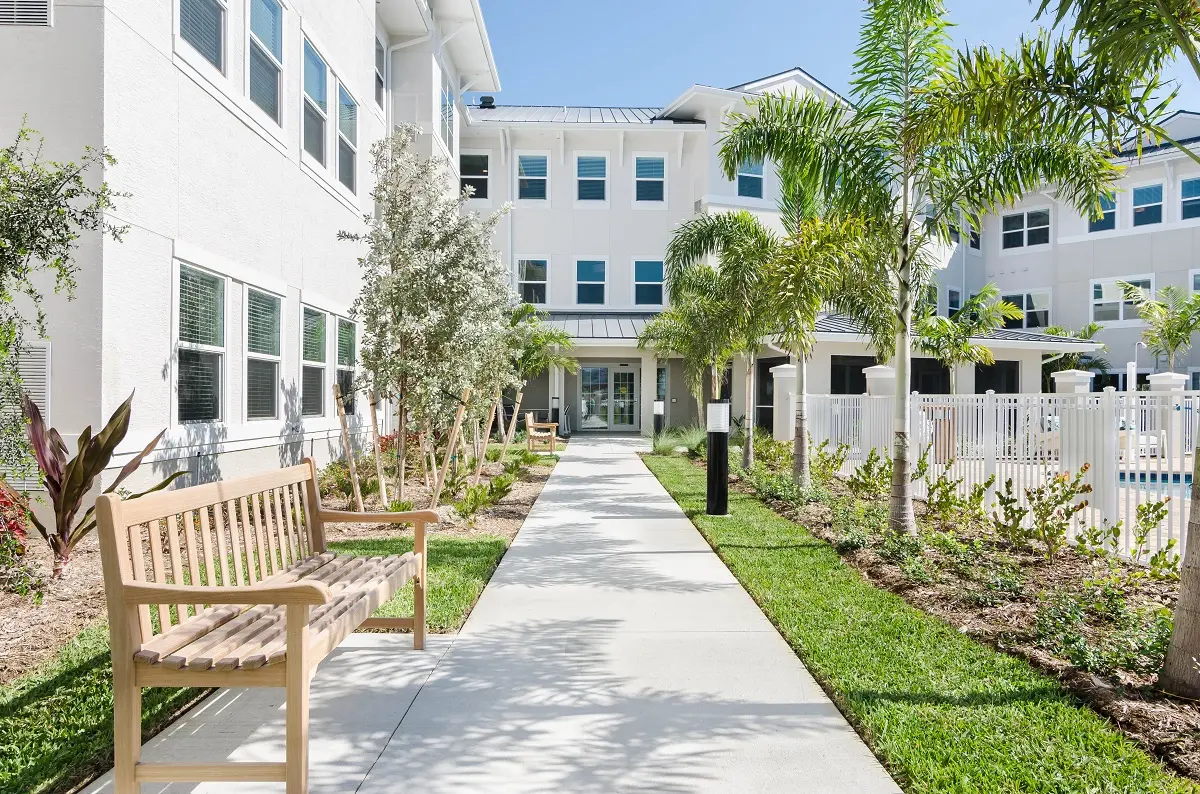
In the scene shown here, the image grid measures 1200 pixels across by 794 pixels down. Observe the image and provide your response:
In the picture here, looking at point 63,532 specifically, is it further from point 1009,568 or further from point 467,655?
point 1009,568

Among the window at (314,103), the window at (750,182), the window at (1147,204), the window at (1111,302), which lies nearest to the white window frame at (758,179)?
the window at (750,182)

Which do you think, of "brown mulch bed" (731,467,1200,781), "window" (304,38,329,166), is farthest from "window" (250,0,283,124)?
"brown mulch bed" (731,467,1200,781)

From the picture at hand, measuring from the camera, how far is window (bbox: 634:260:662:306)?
25.9 meters

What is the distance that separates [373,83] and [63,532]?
34.8 feet

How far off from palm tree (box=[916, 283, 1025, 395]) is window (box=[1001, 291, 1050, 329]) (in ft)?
24.5

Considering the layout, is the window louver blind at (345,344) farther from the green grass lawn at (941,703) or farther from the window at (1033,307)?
the window at (1033,307)

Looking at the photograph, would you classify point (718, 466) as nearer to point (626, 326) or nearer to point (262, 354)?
point (262, 354)

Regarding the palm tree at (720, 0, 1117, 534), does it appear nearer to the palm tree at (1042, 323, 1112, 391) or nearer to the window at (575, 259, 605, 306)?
the window at (575, 259, 605, 306)

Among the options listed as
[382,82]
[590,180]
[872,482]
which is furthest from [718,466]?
[590,180]

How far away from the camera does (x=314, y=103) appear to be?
1134 centimetres

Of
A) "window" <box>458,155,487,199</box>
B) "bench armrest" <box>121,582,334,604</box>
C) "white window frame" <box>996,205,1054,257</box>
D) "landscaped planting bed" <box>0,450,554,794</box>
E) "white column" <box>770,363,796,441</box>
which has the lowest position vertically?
"landscaped planting bed" <box>0,450,554,794</box>

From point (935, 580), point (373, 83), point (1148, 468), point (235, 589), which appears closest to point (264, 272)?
point (373, 83)

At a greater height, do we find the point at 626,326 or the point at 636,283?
the point at 636,283

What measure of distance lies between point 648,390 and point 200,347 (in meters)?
17.6
